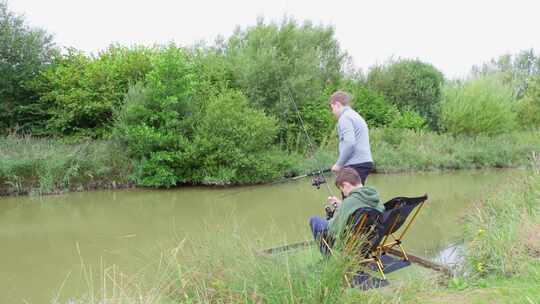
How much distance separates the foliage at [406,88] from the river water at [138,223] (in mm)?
12463

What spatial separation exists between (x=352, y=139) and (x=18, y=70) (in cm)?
1459

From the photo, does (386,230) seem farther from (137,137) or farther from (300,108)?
Answer: (300,108)

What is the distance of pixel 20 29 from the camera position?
636 inches

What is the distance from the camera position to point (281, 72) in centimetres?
1775

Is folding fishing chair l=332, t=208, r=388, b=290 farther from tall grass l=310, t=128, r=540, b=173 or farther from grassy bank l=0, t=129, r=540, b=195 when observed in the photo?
tall grass l=310, t=128, r=540, b=173

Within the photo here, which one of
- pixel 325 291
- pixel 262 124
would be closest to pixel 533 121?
pixel 262 124

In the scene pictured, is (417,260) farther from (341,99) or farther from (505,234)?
(341,99)

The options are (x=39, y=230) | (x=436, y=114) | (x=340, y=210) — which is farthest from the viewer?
(x=436, y=114)

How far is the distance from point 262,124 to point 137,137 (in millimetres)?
3634

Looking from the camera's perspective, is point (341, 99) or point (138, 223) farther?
point (138, 223)

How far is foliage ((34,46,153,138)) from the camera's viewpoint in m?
15.5

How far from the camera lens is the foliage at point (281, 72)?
17.7 metres

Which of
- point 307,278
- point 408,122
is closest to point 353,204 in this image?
point 307,278

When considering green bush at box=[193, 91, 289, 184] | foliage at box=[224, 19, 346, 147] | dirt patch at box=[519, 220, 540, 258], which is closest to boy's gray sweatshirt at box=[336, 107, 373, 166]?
dirt patch at box=[519, 220, 540, 258]
